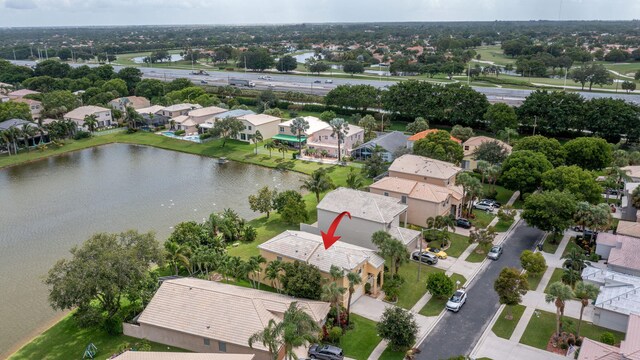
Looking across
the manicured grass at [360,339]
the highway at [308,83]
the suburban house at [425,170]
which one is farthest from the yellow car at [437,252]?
the highway at [308,83]

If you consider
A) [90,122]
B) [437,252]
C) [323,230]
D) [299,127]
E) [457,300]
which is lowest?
[457,300]

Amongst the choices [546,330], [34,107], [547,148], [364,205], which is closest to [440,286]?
[546,330]

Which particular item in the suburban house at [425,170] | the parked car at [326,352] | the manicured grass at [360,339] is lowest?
the manicured grass at [360,339]

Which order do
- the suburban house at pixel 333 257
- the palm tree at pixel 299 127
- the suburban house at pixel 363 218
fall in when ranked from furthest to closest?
1. the palm tree at pixel 299 127
2. the suburban house at pixel 363 218
3. the suburban house at pixel 333 257

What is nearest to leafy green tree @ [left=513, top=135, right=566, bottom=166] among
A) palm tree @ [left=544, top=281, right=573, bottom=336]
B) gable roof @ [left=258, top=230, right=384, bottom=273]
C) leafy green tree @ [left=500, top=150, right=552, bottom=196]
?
leafy green tree @ [left=500, top=150, right=552, bottom=196]

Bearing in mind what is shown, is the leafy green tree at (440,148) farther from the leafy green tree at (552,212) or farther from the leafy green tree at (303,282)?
the leafy green tree at (303,282)

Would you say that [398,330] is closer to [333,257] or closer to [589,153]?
[333,257]
